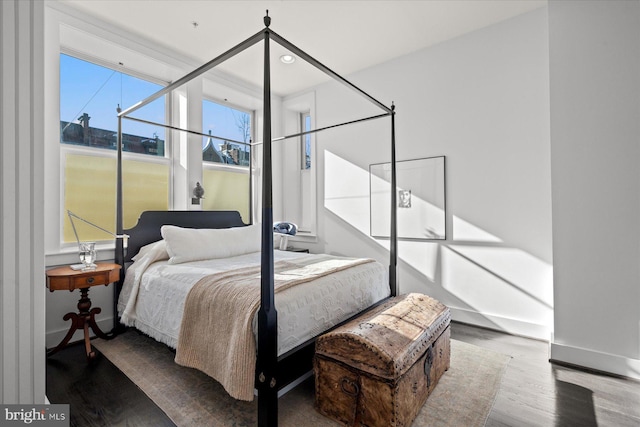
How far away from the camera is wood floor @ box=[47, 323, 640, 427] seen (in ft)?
5.65

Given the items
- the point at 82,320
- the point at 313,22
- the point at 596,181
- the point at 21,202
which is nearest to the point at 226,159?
the point at 313,22

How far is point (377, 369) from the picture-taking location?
5.04 ft

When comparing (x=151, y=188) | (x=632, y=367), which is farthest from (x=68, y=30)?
(x=632, y=367)

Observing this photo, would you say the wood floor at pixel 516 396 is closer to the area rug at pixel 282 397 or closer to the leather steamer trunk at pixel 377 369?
the area rug at pixel 282 397

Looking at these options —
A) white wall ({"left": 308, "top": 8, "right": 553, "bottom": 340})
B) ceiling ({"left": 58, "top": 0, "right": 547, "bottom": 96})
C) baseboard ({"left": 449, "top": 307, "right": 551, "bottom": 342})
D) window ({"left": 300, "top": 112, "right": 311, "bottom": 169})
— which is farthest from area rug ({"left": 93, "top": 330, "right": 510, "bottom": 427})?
window ({"left": 300, "top": 112, "right": 311, "bottom": 169})

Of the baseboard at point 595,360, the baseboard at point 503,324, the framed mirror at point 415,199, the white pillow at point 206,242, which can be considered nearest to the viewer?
the baseboard at point 595,360

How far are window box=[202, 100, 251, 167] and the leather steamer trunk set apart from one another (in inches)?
119

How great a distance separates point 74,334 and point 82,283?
0.72 m

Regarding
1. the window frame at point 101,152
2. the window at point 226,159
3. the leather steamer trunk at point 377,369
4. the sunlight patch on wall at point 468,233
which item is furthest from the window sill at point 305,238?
the leather steamer trunk at point 377,369

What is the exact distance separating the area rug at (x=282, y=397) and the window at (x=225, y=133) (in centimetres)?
253

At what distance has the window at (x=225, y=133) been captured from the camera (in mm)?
4141

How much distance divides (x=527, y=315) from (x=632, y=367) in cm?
80

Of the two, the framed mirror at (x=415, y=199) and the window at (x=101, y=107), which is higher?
the window at (x=101, y=107)

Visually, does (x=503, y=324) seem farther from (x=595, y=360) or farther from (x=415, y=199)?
(x=415, y=199)
